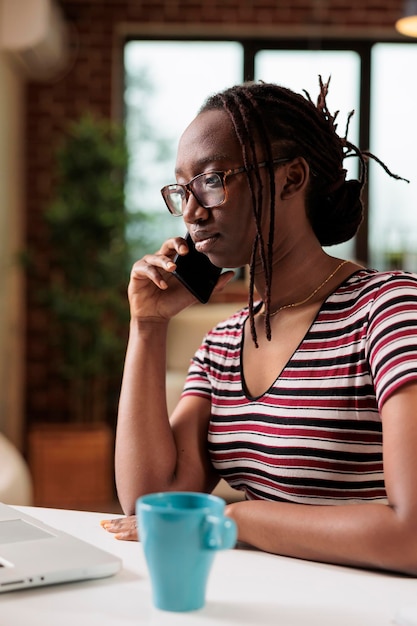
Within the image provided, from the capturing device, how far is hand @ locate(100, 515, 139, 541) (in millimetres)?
1093

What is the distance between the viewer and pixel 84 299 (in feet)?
15.1

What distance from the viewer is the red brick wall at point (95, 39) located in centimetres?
512

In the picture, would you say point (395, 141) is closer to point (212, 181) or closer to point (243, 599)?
point (212, 181)

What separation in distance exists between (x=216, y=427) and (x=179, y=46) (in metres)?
4.27

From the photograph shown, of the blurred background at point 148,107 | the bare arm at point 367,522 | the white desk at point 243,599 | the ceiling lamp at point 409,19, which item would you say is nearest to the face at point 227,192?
the bare arm at point 367,522

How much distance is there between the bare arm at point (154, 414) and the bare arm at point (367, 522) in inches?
12.9

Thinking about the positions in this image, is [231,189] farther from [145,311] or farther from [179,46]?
[179,46]

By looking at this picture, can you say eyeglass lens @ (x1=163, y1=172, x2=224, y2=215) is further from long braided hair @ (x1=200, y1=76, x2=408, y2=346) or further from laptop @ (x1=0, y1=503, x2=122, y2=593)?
laptop @ (x1=0, y1=503, x2=122, y2=593)

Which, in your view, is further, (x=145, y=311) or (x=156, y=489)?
(x=145, y=311)

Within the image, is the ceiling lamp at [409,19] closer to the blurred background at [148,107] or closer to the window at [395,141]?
the blurred background at [148,107]

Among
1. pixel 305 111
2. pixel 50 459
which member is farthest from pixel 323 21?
pixel 305 111

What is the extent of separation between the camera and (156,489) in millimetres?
1397

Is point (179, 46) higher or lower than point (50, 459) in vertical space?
higher

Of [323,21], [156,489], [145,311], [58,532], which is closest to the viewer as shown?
[58,532]
